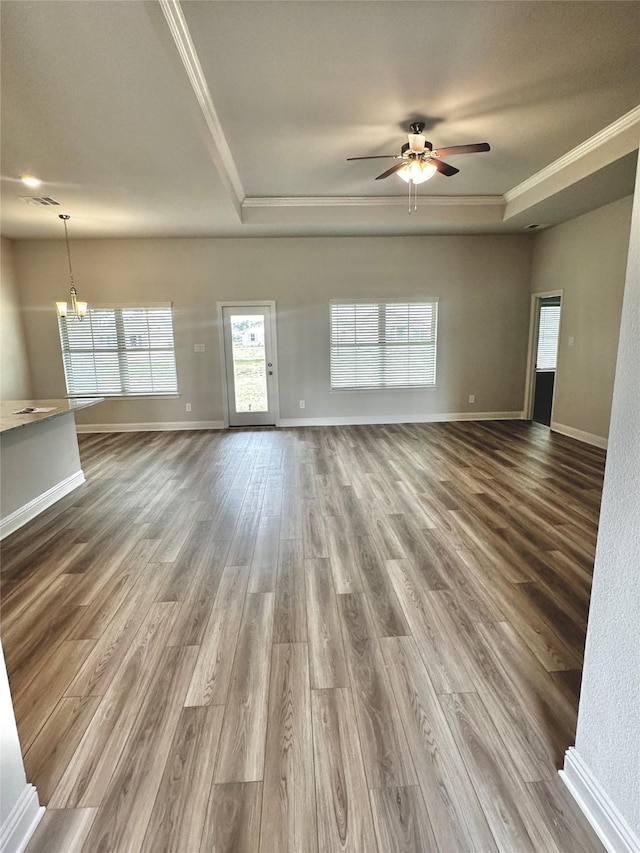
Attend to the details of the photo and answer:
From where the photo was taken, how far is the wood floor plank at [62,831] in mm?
1140

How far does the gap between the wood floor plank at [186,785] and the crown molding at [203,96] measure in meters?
3.17

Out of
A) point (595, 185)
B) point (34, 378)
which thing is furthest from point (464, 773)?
point (34, 378)

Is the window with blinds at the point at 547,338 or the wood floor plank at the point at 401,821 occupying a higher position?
the window with blinds at the point at 547,338

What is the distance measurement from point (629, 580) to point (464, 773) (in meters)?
0.84

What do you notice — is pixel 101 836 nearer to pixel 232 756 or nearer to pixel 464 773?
pixel 232 756

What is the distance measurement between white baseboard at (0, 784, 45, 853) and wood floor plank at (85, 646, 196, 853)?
0.17m

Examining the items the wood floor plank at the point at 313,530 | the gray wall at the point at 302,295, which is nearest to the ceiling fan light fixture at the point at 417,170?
the gray wall at the point at 302,295

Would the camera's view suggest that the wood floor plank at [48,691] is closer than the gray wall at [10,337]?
Yes

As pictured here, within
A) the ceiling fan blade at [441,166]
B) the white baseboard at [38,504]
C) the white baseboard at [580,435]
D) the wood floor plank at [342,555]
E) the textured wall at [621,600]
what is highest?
the ceiling fan blade at [441,166]

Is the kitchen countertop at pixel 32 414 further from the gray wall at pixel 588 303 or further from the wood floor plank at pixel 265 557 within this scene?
the gray wall at pixel 588 303

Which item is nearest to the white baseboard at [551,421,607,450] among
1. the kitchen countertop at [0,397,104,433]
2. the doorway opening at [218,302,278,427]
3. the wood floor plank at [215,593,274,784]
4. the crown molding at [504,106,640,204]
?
the crown molding at [504,106,640,204]

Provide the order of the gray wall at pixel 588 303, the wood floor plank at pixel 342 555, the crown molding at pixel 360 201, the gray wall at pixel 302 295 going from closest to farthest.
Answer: the wood floor plank at pixel 342 555 < the gray wall at pixel 588 303 < the crown molding at pixel 360 201 < the gray wall at pixel 302 295

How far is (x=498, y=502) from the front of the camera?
3.46 metres

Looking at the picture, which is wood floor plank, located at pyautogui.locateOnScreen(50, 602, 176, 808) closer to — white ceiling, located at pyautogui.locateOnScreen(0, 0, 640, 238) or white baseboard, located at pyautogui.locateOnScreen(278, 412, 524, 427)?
white ceiling, located at pyautogui.locateOnScreen(0, 0, 640, 238)
